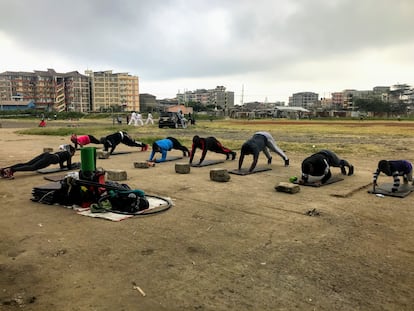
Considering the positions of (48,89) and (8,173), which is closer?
(8,173)

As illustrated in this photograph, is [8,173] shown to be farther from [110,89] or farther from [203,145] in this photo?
[110,89]

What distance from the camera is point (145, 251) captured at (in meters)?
5.27

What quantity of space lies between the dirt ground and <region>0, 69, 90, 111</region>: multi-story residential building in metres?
122

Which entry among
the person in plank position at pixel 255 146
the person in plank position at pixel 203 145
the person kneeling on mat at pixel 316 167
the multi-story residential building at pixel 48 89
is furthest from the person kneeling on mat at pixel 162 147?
the multi-story residential building at pixel 48 89

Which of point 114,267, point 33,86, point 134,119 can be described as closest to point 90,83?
point 33,86

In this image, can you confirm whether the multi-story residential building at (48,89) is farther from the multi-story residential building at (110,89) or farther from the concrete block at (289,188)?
the concrete block at (289,188)

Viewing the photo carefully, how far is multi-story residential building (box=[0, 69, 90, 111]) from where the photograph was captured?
122875mm

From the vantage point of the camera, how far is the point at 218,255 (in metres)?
5.13

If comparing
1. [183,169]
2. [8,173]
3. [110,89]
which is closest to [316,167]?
[183,169]

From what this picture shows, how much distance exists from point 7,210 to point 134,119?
123 ft

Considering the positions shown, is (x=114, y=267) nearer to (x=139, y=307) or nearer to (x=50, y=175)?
(x=139, y=307)

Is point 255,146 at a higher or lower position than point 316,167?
higher

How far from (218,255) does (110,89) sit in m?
127

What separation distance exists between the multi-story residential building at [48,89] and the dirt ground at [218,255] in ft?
401
